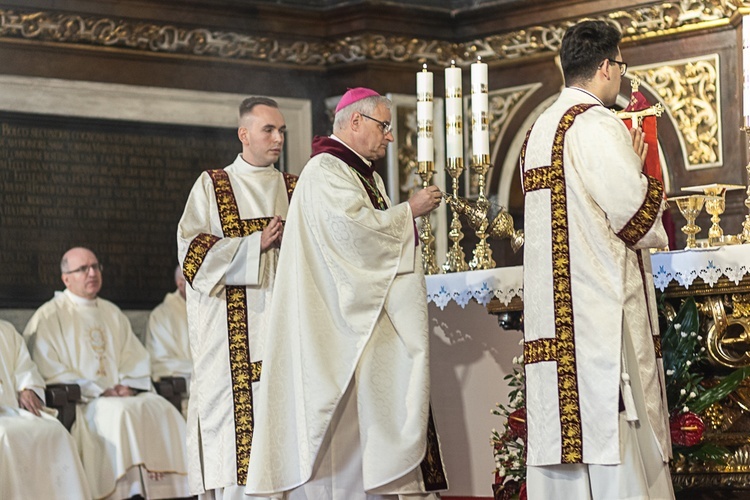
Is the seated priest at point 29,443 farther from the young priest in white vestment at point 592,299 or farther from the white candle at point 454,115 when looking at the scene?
the young priest in white vestment at point 592,299

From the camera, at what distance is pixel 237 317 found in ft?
21.4

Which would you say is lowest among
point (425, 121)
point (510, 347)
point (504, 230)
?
point (510, 347)

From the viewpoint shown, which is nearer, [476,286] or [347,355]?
[347,355]

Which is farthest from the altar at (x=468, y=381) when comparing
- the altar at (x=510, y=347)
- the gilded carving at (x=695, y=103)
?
the gilded carving at (x=695, y=103)

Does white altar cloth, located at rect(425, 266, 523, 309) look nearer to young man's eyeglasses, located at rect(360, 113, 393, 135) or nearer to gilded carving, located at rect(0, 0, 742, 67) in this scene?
young man's eyeglasses, located at rect(360, 113, 393, 135)

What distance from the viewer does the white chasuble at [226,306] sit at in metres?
6.37

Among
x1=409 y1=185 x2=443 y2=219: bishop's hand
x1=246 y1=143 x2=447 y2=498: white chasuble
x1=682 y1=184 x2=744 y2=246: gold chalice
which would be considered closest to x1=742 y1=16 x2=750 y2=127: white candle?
x1=682 y1=184 x2=744 y2=246: gold chalice

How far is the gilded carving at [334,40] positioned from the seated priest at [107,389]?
5.09 ft

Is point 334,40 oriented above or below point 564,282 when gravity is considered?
above

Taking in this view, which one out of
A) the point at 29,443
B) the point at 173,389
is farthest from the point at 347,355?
the point at 173,389

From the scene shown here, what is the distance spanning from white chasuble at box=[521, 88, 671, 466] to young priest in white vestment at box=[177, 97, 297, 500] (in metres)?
1.67

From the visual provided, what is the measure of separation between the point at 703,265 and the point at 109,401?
4.31 metres

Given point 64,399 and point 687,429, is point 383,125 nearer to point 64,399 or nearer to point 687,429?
point 687,429

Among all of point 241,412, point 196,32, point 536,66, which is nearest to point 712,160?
point 536,66
